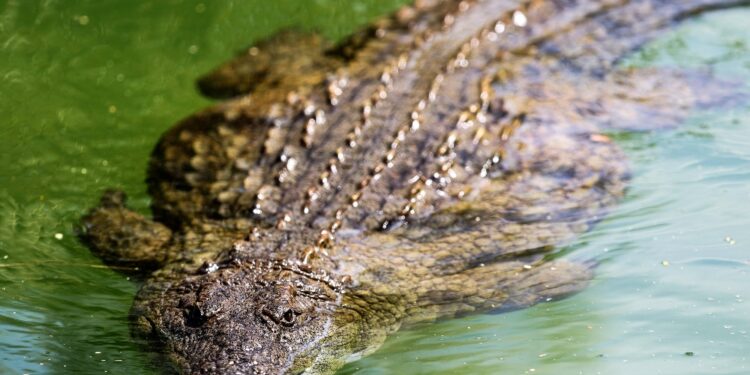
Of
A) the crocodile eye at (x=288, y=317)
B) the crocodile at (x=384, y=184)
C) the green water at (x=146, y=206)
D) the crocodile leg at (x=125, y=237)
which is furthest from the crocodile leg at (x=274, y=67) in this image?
the crocodile eye at (x=288, y=317)

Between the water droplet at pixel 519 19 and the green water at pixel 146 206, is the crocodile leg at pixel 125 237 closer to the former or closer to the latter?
the green water at pixel 146 206

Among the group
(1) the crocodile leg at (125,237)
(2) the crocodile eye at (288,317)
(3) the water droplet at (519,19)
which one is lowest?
(2) the crocodile eye at (288,317)

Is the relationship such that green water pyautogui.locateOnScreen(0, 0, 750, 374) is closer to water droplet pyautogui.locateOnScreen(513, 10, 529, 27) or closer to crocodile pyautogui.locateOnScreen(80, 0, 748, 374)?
crocodile pyautogui.locateOnScreen(80, 0, 748, 374)

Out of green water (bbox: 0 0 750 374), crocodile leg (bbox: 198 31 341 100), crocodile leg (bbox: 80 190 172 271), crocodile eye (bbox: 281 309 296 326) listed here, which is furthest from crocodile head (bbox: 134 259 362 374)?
crocodile leg (bbox: 198 31 341 100)

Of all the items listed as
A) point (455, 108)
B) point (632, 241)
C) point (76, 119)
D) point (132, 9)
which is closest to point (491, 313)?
point (632, 241)

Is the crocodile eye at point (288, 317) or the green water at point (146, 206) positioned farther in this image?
the green water at point (146, 206)

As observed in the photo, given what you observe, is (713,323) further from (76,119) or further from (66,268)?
(76,119)
